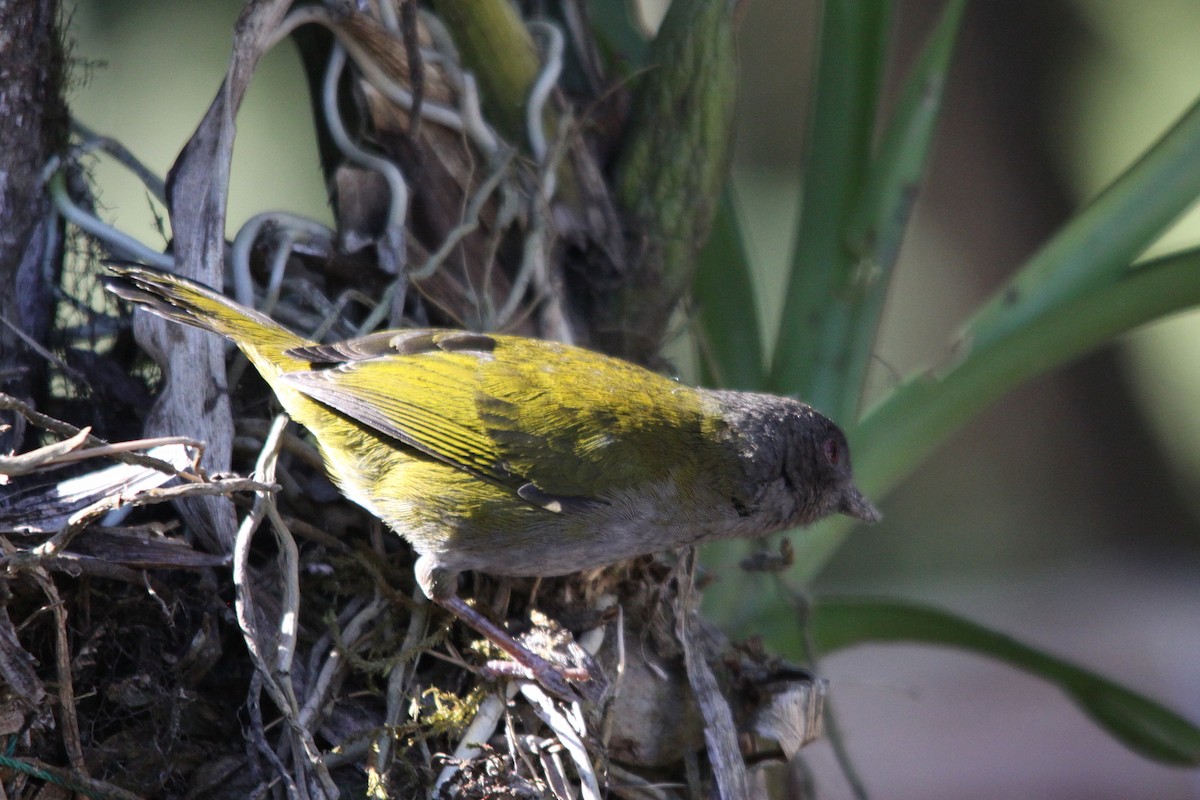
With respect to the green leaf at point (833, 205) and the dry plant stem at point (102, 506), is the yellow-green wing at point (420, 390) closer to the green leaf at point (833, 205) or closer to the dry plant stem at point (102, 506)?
the dry plant stem at point (102, 506)

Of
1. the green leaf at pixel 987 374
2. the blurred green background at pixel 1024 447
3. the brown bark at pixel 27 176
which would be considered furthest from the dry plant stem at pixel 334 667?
the blurred green background at pixel 1024 447

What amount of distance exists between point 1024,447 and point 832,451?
3735 millimetres

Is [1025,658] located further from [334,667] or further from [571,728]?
[334,667]

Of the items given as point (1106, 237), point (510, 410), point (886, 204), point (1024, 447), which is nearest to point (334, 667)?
point (510, 410)

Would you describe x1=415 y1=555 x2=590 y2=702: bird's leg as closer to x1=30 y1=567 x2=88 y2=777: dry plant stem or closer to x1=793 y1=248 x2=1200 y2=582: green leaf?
x1=30 y1=567 x2=88 y2=777: dry plant stem

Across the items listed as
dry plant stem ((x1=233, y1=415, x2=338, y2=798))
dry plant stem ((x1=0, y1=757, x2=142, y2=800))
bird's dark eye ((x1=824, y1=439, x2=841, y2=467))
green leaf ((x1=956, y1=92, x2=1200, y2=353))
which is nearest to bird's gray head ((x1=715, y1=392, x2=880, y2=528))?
bird's dark eye ((x1=824, y1=439, x2=841, y2=467))

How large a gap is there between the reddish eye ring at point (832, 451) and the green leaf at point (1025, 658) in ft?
1.31

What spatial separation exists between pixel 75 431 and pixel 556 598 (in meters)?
1.08

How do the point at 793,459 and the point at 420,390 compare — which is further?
the point at 793,459

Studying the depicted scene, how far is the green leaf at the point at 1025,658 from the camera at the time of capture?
2.67m

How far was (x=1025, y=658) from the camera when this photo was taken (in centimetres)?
273

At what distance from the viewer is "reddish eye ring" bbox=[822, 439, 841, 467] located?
2621 mm

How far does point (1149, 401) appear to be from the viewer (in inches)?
212

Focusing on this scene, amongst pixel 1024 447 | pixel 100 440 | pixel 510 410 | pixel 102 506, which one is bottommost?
pixel 102 506
